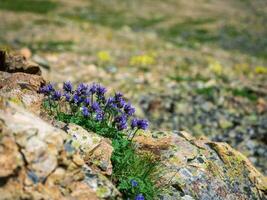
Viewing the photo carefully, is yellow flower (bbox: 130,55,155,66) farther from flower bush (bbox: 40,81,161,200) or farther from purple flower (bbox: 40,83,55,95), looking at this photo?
purple flower (bbox: 40,83,55,95)

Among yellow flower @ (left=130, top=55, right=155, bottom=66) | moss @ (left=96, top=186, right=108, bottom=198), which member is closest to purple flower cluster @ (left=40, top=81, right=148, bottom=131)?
moss @ (left=96, top=186, right=108, bottom=198)

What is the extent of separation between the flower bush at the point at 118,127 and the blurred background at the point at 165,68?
4117 millimetres

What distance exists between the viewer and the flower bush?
21.6 feet

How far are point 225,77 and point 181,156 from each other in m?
15.4

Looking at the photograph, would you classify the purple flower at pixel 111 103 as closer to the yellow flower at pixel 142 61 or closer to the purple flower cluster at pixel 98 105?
the purple flower cluster at pixel 98 105

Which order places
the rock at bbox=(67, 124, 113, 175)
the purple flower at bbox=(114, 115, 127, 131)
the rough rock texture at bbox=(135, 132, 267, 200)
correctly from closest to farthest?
the rock at bbox=(67, 124, 113, 175), the purple flower at bbox=(114, 115, 127, 131), the rough rock texture at bbox=(135, 132, 267, 200)

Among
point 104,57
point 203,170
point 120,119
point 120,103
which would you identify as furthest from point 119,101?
point 104,57

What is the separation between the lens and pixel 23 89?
24.2 ft

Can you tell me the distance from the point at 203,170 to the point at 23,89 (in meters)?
2.79

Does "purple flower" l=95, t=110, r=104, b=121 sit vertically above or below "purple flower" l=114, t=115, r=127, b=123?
below

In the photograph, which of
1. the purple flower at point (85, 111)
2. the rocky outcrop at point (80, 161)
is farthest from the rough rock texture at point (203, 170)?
the purple flower at point (85, 111)

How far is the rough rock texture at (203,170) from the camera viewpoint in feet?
24.2

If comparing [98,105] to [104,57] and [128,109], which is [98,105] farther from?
[104,57]

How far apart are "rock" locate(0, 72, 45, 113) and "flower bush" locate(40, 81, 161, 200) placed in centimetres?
19
